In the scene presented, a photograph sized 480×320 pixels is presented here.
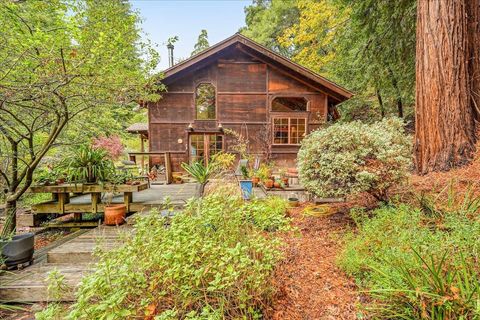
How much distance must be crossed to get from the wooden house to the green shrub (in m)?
7.15

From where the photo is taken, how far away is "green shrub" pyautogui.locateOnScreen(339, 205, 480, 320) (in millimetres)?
1520

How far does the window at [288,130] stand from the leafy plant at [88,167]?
701 cm

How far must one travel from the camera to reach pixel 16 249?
9.32ft

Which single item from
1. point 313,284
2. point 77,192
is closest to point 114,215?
point 77,192

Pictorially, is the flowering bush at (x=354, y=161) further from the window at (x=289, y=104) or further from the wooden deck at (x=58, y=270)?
the window at (x=289, y=104)

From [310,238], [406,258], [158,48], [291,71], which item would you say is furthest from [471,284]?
[291,71]

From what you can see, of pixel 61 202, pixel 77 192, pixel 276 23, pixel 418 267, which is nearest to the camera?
pixel 418 267

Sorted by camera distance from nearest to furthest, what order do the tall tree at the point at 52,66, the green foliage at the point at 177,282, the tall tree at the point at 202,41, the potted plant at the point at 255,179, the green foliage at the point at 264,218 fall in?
the green foliage at the point at 177,282 < the green foliage at the point at 264,218 < the tall tree at the point at 52,66 < the potted plant at the point at 255,179 < the tall tree at the point at 202,41

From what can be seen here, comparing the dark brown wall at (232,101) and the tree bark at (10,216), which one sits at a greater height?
the dark brown wall at (232,101)

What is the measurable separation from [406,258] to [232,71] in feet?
29.6

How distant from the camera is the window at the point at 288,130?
973cm

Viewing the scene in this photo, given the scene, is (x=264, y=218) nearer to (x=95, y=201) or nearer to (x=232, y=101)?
(x=95, y=201)

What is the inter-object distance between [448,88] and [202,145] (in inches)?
302

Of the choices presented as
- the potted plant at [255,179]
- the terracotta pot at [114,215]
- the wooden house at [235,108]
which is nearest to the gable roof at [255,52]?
the wooden house at [235,108]
